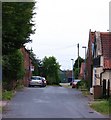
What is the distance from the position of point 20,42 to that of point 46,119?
432 cm

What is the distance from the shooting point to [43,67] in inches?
3546

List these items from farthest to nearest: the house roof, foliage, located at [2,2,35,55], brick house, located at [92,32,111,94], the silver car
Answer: the silver car < the house roof < brick house, located at [92,32,111,94] < foliage, located at [2,2,35,55]

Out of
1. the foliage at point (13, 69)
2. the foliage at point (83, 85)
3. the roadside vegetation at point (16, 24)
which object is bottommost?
the foliage at point (83, 85)

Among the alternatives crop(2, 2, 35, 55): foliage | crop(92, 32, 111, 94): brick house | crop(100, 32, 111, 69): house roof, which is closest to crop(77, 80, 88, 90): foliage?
crop(92, 32, 111, 94): brick house

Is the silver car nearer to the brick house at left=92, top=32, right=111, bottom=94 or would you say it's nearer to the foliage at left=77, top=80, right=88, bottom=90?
the foliage at left=77, top=80, right=88, bottom=90

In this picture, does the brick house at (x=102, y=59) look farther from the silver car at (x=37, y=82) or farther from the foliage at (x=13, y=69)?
the silver car at (x=37, y=82)

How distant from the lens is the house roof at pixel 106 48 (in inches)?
1533

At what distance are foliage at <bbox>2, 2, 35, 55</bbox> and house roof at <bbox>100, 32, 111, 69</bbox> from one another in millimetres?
16521

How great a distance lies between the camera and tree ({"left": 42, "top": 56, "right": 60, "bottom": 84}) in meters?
85.3

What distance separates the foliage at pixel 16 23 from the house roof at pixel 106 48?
16.5m

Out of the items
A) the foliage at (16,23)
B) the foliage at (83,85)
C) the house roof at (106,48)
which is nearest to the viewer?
the foliage at (16,23)

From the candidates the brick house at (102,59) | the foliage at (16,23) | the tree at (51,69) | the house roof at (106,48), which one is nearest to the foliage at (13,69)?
the brick house at (102,59)

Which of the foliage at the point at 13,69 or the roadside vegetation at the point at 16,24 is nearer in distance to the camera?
the roadside vegetation at the point at 16,24

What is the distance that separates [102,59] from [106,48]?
4.89 feet
